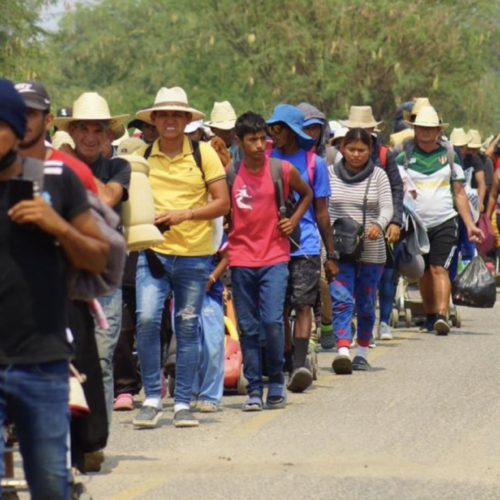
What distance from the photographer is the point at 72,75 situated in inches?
2763

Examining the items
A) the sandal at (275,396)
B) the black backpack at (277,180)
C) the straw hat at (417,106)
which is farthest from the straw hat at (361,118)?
the sandal at (275,396)

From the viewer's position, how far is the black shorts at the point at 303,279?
11.6m

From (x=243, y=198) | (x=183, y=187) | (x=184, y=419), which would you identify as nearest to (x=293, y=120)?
(x=243, y=198)

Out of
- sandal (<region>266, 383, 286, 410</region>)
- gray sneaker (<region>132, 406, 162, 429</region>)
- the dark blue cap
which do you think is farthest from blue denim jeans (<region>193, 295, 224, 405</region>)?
the dark blue cap

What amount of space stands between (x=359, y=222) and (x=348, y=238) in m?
0.30

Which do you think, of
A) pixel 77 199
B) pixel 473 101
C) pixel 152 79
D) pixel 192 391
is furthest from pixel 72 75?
pixel 77 199

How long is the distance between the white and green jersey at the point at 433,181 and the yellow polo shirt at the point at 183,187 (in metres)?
5.79

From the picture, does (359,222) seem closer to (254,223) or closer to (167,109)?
(254,223)

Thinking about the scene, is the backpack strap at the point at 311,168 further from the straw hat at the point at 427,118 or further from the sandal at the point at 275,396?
the straw hat at the point at 427,118

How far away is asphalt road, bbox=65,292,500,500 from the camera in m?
8.27

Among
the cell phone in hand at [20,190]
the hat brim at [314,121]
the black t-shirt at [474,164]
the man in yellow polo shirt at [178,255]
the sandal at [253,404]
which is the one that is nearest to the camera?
the cell phone in hand at [20,190]

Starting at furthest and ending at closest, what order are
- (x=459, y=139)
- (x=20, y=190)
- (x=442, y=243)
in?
1. (x=459, y=139)
2. (x=442, y=243)
3. (x=20, y=190)

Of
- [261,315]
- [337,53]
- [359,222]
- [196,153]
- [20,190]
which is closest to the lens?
[20,190]

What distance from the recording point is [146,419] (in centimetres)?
1016
